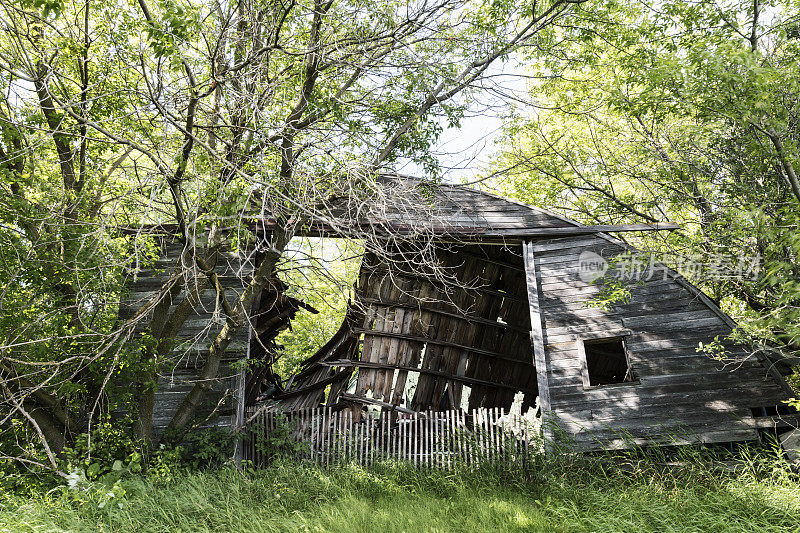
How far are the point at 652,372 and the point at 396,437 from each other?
474cm

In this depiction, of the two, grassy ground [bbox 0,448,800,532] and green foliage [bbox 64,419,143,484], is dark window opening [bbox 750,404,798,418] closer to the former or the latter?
grassy ground [bbox 0,448,800,532]

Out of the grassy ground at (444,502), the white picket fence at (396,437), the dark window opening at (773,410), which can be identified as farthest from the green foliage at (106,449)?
the dark window opening at (773,410)

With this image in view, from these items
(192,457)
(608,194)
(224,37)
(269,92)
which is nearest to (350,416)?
(192,457)

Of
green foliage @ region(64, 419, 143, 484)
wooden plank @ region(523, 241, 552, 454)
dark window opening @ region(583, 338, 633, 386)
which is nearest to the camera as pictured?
green foliage @ region(64, 419, 143, 484)

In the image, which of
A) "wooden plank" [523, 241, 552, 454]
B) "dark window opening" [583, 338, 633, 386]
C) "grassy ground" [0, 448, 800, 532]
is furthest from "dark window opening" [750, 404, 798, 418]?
"dark window opening" [583, 338, 633, 386]

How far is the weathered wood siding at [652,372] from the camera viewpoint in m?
8.59

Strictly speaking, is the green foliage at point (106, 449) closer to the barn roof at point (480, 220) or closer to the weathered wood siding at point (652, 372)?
the barn roof at point (480, 220)

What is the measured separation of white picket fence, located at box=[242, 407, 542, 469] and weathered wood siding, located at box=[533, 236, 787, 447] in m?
1.01

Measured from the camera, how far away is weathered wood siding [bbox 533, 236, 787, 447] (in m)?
8.59

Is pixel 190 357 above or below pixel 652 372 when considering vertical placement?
below

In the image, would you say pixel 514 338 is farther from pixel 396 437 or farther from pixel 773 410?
pixel 773 410

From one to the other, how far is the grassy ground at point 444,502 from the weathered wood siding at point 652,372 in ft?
2.19

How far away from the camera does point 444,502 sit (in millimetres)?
7191

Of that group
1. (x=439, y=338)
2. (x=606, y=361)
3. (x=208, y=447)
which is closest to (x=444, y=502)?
(x=208, y=447)
